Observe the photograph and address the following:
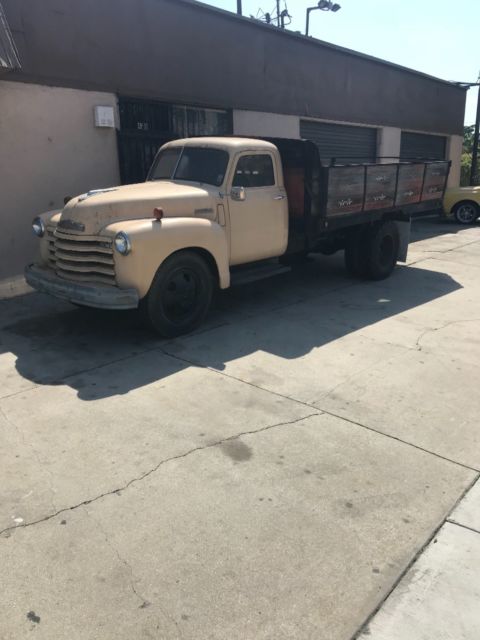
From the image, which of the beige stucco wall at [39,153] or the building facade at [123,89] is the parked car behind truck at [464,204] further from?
the beige stucco wall at [39,153]

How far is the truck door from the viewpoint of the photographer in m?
6.39

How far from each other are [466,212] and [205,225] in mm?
12719

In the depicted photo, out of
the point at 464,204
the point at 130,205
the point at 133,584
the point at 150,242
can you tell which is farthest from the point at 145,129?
the point at 464,204

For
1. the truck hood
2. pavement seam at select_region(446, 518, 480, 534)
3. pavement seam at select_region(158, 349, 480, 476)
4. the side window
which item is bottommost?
pavement seam at select_region(446, 518, 480, 534)

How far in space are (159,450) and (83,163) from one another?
20.8ft

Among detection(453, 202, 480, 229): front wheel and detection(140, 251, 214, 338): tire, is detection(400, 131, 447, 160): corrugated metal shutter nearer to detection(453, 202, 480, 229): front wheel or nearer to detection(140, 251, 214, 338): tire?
detection(453, 202, 480, 229): front wheel

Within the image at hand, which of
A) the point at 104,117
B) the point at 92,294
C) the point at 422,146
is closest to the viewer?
the point at 92,294

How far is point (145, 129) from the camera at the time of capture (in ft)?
30.7

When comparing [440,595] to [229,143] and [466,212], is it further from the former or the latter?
[466,212]

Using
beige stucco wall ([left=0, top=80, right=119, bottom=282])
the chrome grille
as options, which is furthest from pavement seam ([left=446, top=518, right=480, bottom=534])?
beige stucco wall ([left=0, top=80, right=119, bottom=282])

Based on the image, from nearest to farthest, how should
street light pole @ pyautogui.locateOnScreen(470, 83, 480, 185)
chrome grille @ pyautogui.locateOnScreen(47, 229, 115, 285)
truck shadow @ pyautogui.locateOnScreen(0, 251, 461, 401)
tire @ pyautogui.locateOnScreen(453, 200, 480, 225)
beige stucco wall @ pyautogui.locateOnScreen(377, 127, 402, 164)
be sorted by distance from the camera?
truck shadow @ pyautogui.locateOnScreen(0, 251, 461, 401), chrome grille @ pyautogui.locateOnScreen(47, 229, 115, 285), tire @ pyautogui.locateOnScreen(453, 200, 480, 225), beige stucco wall @ pyautogui.locateOnScreen(377, 127, 402, 164), street light pole @ pyautogui.locateOnScreen(470, 83, 480, 185)

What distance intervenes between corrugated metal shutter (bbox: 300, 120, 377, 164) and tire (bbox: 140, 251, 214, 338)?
827cm

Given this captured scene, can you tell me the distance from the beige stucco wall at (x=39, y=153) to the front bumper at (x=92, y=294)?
2.69 m

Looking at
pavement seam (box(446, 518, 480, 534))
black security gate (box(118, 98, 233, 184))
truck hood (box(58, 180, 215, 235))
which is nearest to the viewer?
pavement seam (box(446, 518, 480, 534))
